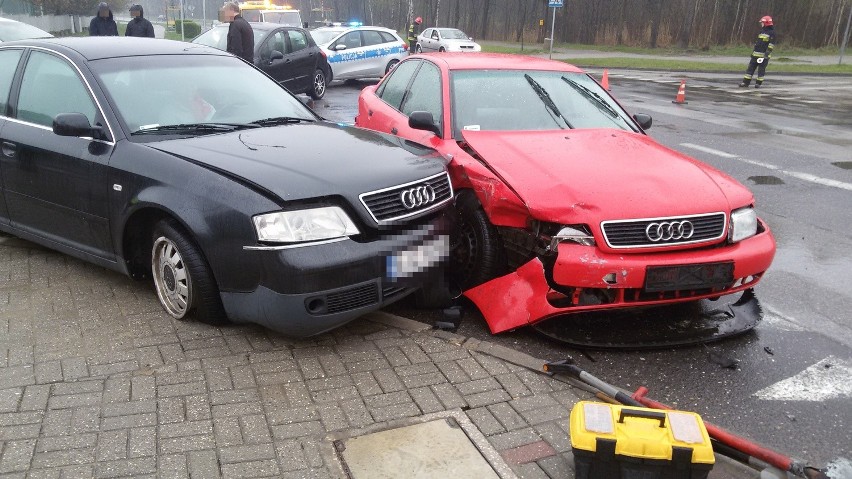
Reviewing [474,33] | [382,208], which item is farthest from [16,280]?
[474,33]

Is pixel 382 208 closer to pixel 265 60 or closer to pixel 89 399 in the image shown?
pixel 89 399

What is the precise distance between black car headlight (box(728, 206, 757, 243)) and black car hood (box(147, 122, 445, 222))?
1761 mm

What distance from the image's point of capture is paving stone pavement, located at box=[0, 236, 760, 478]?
2.92 meters

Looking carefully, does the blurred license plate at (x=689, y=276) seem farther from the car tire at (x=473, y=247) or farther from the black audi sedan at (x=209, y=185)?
the black audi sedan at (x=209, y=185)

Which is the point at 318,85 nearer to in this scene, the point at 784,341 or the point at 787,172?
the point at 787,172

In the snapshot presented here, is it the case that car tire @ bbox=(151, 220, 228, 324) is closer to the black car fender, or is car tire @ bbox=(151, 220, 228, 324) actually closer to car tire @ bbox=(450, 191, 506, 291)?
the black car fender

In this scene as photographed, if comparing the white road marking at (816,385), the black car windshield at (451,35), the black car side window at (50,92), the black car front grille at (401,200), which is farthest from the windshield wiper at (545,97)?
the black car windshield at (451,35)

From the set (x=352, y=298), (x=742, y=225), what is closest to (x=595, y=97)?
(x=742, y=225)

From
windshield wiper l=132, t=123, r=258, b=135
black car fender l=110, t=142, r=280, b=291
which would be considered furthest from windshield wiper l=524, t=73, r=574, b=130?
black car fender l=110, t=142, r=280, b=291

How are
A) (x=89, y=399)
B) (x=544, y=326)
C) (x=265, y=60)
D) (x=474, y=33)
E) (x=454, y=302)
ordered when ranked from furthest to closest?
(x=474, y=33) → (x=265, y=60) → (x=454, y=302) → (x=544, y=326) → (x=89, y=399)

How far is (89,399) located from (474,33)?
4836 cm

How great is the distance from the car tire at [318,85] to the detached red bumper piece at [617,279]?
1145 centimetres

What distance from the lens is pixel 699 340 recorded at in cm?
411

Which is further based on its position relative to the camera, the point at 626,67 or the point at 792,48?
the point at 792,48
